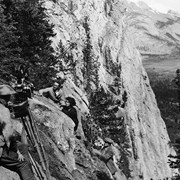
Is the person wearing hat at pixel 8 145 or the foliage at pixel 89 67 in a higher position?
the person wearing hat at pixel 8 145

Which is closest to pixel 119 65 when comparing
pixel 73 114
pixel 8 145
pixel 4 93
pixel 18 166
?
pixel 73 114

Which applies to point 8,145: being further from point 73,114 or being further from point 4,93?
point 73,114

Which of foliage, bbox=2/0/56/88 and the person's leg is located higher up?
foliage, bbox=2/0/56/88

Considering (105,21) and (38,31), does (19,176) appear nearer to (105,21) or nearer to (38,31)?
(38,31)

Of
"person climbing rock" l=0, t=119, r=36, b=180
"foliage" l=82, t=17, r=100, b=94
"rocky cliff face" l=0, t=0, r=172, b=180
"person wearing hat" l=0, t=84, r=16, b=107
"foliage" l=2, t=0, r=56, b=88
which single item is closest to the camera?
"person climbing rock" l=0, t=119, r=36, b=180

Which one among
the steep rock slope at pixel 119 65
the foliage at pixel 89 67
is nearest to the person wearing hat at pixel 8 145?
the steep rock slope at pixel 119 65

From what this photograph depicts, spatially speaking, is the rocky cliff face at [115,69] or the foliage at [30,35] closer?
the foliage at [30,35]

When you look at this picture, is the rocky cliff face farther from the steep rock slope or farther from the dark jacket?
the dark jacket

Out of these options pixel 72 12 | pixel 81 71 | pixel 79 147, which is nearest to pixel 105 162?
pixel 79 147

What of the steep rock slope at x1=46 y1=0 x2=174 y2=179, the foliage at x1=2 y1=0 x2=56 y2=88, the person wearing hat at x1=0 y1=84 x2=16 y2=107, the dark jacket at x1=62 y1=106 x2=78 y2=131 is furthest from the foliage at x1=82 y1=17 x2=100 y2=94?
the person wearing hat at x1=0 y1=84 x2=16 y2=107

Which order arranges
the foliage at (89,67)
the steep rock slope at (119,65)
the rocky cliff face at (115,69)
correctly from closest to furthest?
the rocky cliff face at (115,69) → the foliage at (89,67) → the steep rock slope at (119,65)

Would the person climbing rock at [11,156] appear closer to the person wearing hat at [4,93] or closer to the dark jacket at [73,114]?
the person wearing hat at [4,93]

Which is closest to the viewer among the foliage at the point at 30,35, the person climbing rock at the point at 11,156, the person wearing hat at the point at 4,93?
the person climbing rock at the point at 11,156

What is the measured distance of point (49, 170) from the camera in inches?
417
